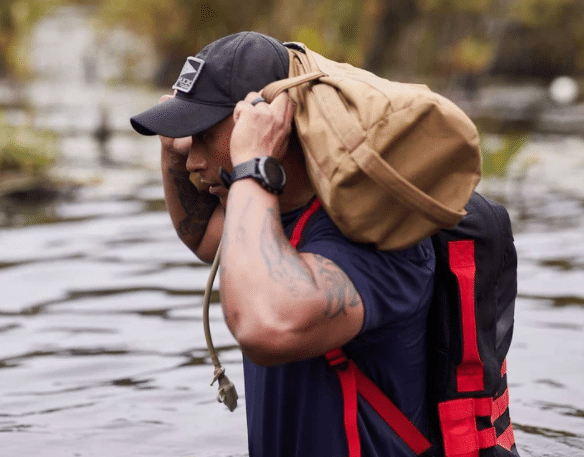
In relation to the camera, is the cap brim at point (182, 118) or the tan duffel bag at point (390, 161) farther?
the cap brim at point (182, 118)

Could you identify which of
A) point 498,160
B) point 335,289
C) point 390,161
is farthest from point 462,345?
point 498,160

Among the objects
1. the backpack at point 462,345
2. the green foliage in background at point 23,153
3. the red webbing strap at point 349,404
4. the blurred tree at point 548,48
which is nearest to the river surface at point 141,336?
A: the green foliage in background at point 23,153

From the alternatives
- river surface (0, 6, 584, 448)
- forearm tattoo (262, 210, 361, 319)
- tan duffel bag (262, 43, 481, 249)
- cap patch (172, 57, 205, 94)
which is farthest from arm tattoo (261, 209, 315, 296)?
river surface (0, 6, 584, 448)

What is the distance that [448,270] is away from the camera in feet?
8.63

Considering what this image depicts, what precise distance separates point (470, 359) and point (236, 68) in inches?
38.2

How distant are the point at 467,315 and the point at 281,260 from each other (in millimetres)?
570

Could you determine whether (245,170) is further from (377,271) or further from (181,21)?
(181,21)

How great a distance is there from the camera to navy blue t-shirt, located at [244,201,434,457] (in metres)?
2.46

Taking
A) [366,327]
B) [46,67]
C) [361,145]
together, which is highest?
[361,145]

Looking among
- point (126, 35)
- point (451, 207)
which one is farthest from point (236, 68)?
point (126, 35)

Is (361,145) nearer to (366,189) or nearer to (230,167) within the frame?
(366,189)

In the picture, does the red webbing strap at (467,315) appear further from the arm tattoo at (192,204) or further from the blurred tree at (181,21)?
the blurred tree at (181,21)

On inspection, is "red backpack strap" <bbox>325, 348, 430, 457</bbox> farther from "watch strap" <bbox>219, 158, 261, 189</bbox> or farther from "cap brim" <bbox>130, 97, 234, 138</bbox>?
"cap brim" <bbox>130, 97, 234, 138</bbox>

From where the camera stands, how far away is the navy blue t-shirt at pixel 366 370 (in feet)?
8.05
